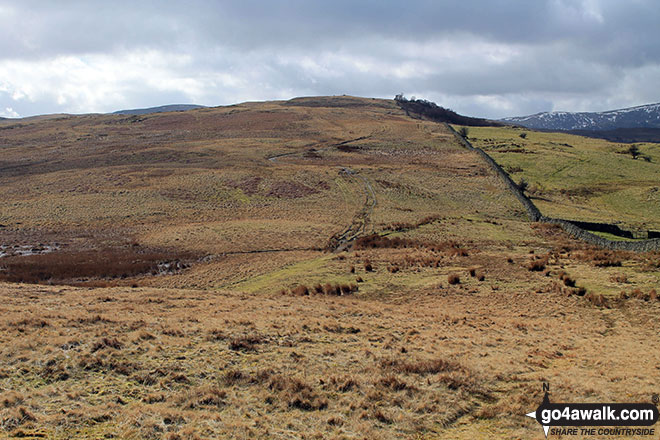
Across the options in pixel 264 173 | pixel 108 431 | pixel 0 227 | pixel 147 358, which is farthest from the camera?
pixel 264 173

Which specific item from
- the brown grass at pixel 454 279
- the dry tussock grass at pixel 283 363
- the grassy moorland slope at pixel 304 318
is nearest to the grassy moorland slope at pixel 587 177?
the grassy moorland slope at pixel 304 318


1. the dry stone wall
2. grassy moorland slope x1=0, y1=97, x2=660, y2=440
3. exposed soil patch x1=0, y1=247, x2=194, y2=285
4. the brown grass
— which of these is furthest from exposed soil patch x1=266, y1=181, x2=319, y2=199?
the brown grass

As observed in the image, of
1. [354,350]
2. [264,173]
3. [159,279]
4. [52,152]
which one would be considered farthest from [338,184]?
[52,152]

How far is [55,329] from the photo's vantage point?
13844mm

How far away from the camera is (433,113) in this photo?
6585 inches

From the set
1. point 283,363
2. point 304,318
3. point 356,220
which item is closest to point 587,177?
point 356,220

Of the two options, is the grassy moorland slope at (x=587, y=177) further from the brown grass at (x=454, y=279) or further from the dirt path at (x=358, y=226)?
the brown grass at (x=454, y=279)

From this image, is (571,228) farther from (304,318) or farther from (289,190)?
(289,190)

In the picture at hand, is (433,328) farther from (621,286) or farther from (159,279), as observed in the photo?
(159,279)

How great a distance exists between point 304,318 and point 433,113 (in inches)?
6404

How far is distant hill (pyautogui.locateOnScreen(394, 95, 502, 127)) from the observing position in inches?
6314

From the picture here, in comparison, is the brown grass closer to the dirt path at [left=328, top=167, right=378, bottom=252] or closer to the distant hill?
the dirt path at [left=328, top=167, right=378, bottom=252]

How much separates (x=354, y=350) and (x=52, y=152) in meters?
94.4

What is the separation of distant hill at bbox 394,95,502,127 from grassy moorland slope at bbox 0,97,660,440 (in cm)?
11452
